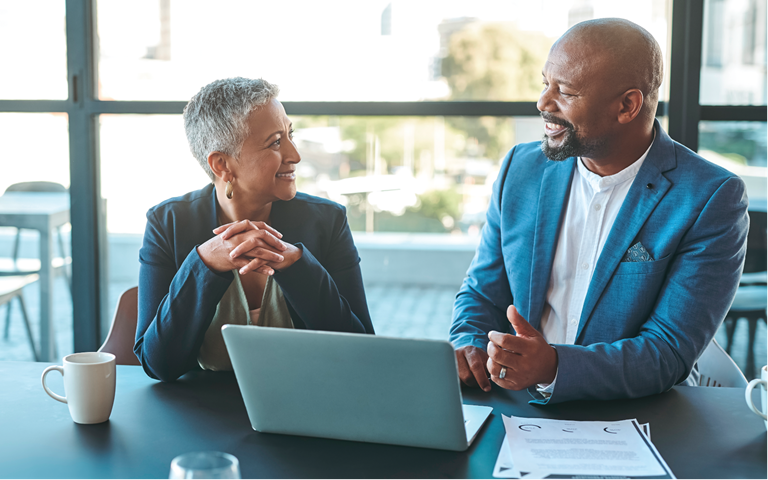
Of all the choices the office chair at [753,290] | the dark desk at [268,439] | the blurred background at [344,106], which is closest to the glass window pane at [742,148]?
the blurred background at [344,106]

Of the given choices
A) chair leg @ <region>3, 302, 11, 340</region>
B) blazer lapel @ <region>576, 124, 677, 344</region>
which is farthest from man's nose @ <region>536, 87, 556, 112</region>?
chair leg @ <region>3, 302, 11, 340</region>

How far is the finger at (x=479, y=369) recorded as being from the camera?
1.34m

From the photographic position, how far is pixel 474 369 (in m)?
1.37

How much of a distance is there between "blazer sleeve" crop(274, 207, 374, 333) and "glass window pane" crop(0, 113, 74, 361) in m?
1.49

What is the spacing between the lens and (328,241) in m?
1.82

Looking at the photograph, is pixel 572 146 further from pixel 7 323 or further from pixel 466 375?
pixel 7 323

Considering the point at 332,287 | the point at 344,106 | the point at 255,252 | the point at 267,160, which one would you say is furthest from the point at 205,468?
the point at 344,106

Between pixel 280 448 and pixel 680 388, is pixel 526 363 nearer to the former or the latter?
pixel 680 388

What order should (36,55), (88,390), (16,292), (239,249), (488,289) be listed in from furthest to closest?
(16,292) < (36,55) < (488,289) < (239,249) < (88,390)

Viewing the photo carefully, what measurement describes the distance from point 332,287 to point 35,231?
194cm

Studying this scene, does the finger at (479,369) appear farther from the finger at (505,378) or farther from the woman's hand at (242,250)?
the woman's hand at (242,250)

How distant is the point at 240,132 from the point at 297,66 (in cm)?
109

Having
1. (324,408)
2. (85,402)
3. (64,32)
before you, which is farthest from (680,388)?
(64,32)

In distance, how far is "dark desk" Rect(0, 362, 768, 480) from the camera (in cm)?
99
